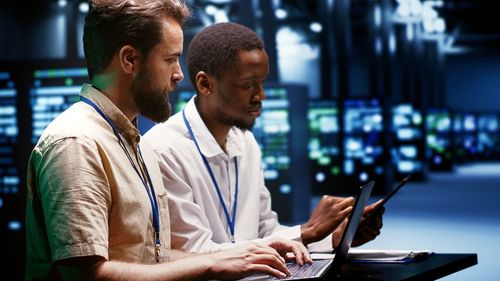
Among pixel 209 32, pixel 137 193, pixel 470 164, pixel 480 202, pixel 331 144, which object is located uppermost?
pixel 209 32

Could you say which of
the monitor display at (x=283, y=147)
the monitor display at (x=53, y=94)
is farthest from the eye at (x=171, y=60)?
the monitor display at (x=283, y=147)

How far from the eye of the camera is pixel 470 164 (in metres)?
30.7

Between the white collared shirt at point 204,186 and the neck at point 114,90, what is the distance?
0.65 m

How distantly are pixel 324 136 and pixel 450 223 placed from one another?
4.47 meters

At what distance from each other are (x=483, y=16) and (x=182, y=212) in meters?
28.5

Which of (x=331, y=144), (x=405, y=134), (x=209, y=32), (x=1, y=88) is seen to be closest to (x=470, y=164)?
(x=405, y=134)

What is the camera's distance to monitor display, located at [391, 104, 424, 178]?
18.6 metres

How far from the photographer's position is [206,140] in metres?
2.96

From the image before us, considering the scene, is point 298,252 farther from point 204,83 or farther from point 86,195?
point 204,83

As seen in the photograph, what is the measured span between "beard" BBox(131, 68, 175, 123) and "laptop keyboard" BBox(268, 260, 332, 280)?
0.52m

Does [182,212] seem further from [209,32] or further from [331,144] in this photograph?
[331,144]

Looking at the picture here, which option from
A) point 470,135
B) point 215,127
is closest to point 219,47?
point 215,127

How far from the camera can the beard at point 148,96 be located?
2.14 m

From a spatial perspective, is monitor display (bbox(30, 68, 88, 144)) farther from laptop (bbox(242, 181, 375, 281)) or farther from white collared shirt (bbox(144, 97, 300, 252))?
laptop (bbox(242, 181, 375, 281))
